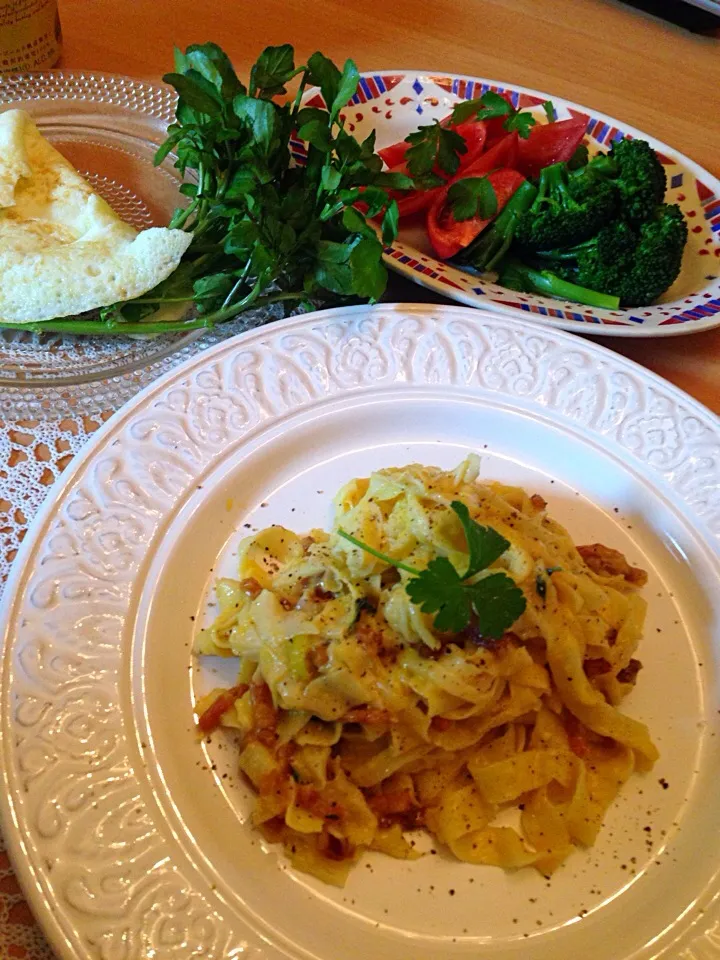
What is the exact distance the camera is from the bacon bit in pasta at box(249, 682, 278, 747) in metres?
1.51

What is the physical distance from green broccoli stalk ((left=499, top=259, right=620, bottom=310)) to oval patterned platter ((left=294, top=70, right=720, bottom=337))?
0.09 m

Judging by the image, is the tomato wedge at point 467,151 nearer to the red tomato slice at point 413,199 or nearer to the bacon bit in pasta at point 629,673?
the red tomato slice at point 413,199

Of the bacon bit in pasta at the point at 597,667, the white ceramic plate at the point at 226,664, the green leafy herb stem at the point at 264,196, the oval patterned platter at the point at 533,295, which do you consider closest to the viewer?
the white ceramic plate at the point at 226,664

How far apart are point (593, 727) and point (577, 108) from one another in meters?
2.21

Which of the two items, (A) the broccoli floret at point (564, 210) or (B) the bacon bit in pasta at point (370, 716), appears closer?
(B) the bacon bit in pasta at point (370, 716)

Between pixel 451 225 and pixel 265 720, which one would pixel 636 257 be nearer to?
pixel 451 225

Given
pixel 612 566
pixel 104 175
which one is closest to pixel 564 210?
pixel 612 566

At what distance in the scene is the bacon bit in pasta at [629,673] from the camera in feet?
5.46

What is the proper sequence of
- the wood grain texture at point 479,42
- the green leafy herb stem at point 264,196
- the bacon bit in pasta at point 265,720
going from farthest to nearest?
the wood grain texture at point 479,42 → the green leafy herb stem at point 264,196 → the bacon bit in pasta at point 265,720

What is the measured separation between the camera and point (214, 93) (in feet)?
6.30

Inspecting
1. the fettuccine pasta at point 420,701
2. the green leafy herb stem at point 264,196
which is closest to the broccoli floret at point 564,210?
the green leafy herb stem at point 264,196

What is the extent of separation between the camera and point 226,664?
1.67 meters

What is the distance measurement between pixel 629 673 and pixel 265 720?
81 centimetres

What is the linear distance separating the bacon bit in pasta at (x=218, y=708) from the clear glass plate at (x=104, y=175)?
85cm
